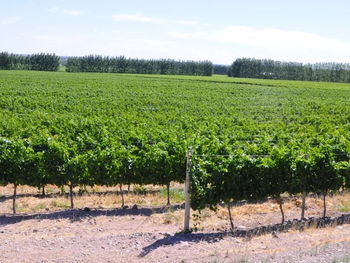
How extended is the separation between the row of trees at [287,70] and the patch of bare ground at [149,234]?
122 meters

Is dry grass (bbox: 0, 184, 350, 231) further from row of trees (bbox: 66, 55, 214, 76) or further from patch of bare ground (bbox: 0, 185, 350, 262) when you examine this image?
row of trees (bbox: 66, 55, 214, 76)

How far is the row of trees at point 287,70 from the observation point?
413 feet

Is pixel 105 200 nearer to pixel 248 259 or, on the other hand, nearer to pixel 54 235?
pixel 54 235

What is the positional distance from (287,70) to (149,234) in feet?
426

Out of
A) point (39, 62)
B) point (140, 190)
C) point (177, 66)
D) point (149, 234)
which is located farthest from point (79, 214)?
point (177, 66)

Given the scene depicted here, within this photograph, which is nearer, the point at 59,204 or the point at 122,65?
the point at 59,204

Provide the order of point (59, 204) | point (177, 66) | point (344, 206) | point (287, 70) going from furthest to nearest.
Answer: point (177, 66), point (287, 70), point (59, 204), point (344, 206)

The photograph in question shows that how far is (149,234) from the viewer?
859cm

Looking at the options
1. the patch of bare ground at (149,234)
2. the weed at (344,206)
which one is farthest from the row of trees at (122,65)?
the weed at (344,206)

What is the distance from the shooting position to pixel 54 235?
8.76m

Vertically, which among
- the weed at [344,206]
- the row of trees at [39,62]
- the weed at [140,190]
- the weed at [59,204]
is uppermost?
the row of trees at [39,62]

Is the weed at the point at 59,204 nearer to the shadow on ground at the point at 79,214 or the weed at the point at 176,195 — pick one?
the shadow on ground at the point at 79,214

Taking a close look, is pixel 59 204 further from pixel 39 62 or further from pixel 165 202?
pixel 39 62

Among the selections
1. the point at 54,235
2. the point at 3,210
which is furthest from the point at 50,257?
the point at 3,210
